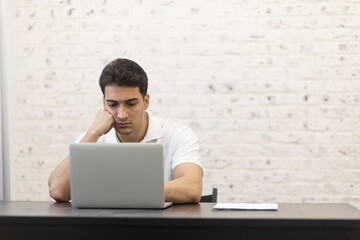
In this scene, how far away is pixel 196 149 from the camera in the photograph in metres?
2.86

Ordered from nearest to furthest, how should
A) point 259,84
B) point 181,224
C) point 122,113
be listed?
1. point 181,224
2. point 122,113
3. point 259,84

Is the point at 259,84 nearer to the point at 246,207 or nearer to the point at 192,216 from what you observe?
the point at 246,207

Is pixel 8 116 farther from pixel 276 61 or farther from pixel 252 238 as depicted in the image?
pixel 252 238

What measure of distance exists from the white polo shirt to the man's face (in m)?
0.09

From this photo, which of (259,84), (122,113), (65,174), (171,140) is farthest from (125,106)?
(259,84)

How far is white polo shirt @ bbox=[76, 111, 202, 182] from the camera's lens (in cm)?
283

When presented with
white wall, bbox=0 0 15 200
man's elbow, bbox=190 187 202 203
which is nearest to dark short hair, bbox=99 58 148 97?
man's elbow, bbox=190 187 202 203

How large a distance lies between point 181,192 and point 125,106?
0.64 m

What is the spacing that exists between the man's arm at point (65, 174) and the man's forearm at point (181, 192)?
0.46 m

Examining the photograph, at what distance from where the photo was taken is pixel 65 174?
2.58 meters

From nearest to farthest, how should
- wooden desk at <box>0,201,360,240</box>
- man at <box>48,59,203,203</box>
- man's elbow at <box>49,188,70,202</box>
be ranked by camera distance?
wooden desk at <box>0,201,360,240</box> < man's elbow at <box>49,188,70,202</box> < man at <box>48,59,203,203</box>

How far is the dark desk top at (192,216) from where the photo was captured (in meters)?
1.88

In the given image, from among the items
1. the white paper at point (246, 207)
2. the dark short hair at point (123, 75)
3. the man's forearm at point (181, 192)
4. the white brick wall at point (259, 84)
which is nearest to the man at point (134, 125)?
the dark short hair at point (123, 75)

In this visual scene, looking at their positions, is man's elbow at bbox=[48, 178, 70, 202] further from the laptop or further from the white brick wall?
the white brick wall
